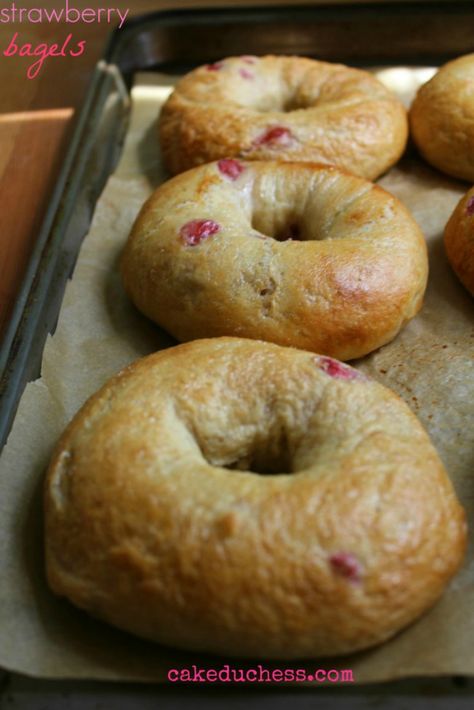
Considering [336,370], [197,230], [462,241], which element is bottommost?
[462,241]

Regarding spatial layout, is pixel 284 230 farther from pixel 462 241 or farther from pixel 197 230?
pixel 462 241

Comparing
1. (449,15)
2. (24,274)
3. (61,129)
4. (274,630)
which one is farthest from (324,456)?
(449,15)

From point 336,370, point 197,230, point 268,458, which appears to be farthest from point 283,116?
point 268,458

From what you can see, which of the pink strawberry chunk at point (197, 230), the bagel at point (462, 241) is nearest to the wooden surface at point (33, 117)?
the pink strawberry chunk at point (197, 230)

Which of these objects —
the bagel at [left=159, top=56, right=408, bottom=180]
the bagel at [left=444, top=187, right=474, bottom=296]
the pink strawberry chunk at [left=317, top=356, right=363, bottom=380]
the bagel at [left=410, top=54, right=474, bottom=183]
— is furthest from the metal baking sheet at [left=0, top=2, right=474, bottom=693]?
the pink strawberry chunk at [left=317, top=356, right=363, bottom=380]

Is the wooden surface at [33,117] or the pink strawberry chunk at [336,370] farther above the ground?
the wooden surface at [33,117]

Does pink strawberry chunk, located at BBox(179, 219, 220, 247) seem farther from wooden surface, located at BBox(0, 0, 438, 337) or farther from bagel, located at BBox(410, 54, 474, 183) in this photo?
bagel, located at BBox(410, 54, 474, 183)

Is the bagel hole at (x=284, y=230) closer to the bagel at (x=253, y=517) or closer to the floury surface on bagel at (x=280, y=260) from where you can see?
the floury surface on bagel at (x=280, y=260)
